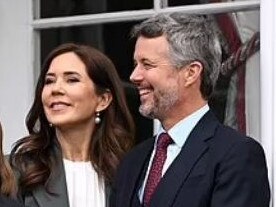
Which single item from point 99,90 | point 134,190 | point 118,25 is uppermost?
point 118,25

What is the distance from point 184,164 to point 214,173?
0.09 metres

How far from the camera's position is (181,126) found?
7.23ft

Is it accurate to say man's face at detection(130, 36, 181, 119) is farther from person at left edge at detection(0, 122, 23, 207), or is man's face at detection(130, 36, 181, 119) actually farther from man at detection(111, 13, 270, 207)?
person at left edge at detection(0, 122, 23, 207)

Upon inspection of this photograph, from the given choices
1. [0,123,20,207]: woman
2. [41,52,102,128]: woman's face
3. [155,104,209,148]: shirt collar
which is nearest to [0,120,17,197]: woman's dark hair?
[0,123,20,207]: woman

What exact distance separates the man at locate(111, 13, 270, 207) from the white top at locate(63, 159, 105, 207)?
21cm

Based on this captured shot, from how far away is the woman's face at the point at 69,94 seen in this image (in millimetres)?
2473

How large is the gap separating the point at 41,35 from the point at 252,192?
1.23 m

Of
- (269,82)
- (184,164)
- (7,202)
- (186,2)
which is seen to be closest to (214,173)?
(184,164)

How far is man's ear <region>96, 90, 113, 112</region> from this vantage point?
101 inches

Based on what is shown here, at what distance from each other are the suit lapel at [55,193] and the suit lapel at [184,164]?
0.39 metres

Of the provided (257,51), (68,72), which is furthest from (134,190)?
(257,51)

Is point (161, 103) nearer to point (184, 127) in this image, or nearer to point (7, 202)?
point (184, 127)

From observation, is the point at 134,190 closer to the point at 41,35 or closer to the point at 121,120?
the point at 121,120

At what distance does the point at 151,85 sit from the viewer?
2.21 metres
